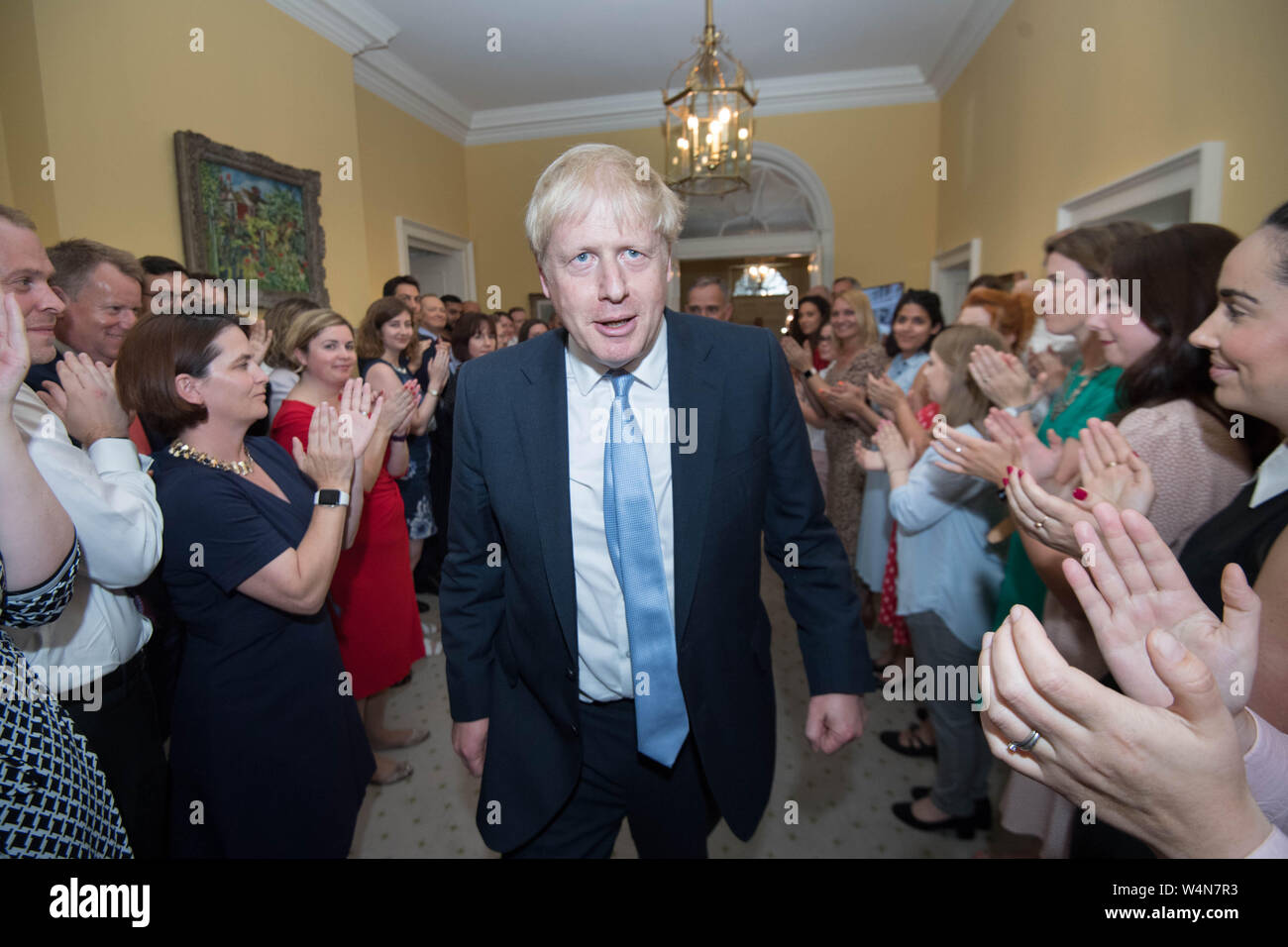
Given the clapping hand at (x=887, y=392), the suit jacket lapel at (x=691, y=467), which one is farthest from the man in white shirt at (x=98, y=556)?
Answer: the clapping hand at (x=887, y=392)

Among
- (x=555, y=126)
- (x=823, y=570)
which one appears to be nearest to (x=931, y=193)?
(x=555, y=126)

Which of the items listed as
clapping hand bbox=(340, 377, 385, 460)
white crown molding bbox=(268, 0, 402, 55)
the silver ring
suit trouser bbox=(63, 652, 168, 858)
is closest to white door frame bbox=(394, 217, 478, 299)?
white crown molding bbox=(268, 0, 402, 55)

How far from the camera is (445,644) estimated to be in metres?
1.39

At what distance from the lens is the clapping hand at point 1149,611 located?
2.39ft

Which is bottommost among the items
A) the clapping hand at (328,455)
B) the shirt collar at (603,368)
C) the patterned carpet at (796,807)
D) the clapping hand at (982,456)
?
the patterned carpet at (796,807)

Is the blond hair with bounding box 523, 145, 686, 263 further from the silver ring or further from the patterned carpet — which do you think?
the patterned carpet

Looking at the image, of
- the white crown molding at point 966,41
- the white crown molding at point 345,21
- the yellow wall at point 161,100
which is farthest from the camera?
the white crown molding at point 966,41

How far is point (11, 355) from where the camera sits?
921mm

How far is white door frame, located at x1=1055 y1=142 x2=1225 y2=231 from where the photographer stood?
8.08ft

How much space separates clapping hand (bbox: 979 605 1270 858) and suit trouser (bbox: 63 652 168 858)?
1571mm

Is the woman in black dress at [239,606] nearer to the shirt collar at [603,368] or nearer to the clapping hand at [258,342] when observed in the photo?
the clapping hand at [258,342]

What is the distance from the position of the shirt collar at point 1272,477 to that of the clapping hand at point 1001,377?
2.72ft

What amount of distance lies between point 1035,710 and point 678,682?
2.28ft
